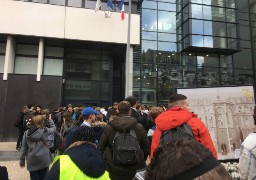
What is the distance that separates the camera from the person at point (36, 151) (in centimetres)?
536

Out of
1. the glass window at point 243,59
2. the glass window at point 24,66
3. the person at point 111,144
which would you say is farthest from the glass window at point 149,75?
the person at point 111,144

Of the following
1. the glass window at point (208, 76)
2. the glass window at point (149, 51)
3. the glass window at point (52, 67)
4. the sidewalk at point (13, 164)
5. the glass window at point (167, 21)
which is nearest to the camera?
the sidewalk at point (13, 164)

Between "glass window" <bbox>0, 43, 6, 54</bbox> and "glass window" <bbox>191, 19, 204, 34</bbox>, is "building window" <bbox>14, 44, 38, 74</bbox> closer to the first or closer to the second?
"glass window" <bbox>0, 43, 6, 54</bbox>

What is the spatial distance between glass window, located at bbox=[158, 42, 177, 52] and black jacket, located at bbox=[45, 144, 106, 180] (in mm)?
20528

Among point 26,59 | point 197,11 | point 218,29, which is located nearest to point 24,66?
point 26,59

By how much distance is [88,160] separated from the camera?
7.77 ft

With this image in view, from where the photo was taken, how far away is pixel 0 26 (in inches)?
591

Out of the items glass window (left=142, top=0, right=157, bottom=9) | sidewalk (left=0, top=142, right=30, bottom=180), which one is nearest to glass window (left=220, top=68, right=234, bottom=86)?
glass window (left=142, top=0, right=157, bottom=9)

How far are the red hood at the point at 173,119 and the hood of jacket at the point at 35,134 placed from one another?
3105 mm

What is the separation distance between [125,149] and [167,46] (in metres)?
19.5

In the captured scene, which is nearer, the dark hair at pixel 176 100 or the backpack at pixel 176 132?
the backpack at pixel 176 132

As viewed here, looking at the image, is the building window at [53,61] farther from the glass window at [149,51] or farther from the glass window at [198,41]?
the glass window at [198,41]

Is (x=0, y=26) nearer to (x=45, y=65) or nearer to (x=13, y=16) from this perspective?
(x=13, y=16)

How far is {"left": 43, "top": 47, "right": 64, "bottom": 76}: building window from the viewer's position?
56.0ft
